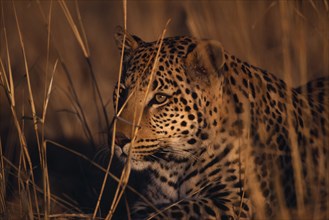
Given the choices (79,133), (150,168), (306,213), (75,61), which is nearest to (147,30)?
(75,61)

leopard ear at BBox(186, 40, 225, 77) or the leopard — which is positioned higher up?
leopard ear at BBox(186, 40, 225, 77)

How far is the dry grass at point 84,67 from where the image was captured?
627 cm

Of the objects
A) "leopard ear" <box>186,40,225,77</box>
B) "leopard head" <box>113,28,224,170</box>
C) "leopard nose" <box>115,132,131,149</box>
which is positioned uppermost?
"leopard ear" <box>186,40,225,77</box>

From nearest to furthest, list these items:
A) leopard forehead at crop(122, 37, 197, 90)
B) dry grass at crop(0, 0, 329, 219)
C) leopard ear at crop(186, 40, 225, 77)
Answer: leopard ear at crop(186, 40, 225, 77) → leopard forehead at crop(122, 37, 197, 90) → dry grass at crop(0, 0, 329, 219)

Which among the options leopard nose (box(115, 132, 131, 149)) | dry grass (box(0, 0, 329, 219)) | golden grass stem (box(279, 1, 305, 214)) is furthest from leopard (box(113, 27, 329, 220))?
dry grass (box(0, 0, 329, 219))

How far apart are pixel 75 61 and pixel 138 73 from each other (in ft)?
12.7

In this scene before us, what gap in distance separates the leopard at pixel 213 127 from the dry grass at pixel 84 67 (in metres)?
0.39

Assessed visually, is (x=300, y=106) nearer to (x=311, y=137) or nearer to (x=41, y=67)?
(x=311, y=137)

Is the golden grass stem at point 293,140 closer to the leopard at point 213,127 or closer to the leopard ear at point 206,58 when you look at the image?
the leopard at point 213,127

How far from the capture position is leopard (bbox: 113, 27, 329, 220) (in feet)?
17.5

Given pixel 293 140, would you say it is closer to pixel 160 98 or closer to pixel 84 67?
pixel 160 98

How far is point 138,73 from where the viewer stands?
18.1ft

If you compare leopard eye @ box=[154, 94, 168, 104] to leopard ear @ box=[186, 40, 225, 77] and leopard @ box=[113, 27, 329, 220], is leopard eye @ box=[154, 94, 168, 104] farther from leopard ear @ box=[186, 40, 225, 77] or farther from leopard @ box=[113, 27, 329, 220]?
leopard ear @ box=[186, 40, 225, 77]

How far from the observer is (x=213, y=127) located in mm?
5418
